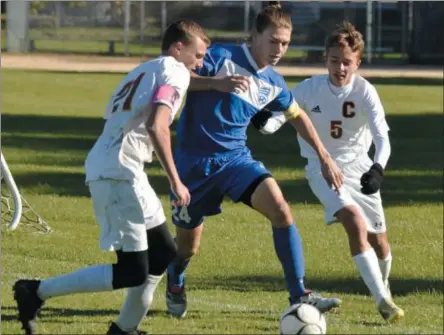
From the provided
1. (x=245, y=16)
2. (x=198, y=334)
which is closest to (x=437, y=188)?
(x=198, y=334)

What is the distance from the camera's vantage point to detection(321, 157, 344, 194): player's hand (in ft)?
26.9

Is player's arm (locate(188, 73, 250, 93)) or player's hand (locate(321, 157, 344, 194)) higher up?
player's arm (locate(188, 73, 250, 93))

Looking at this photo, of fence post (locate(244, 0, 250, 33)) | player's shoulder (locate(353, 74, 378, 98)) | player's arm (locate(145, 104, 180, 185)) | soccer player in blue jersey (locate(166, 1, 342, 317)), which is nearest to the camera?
player's arm (locate(145, 104, 180, 185))

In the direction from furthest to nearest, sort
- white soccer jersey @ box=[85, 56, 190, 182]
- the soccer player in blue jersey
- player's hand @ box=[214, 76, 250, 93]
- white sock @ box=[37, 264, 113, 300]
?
the soccer player in blue jersey < player's hand @ box=[214, 76, 250, 93] < white sock @ box=[37, 264, 113, 300] < white soccer jersey @ box=[85, 56, 190, 182]

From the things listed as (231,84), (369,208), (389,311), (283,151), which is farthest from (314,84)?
(283,151)

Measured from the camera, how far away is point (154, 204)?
7.12 metres

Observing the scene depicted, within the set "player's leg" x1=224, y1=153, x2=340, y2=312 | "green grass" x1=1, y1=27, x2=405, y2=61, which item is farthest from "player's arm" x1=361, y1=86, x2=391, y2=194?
"green grass" x1=1, y1=27, x2=405, y2=61

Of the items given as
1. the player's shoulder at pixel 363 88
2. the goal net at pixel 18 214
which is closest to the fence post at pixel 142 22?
the goal net at pixel 18 214

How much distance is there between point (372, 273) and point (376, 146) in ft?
2.90

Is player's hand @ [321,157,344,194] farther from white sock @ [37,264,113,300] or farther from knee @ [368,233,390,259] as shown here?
white sock @ [37,264,113,300]

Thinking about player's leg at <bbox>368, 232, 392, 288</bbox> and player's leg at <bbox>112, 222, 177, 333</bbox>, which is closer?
player's leg at <bbox>112, 222, 177, 333</bbox>

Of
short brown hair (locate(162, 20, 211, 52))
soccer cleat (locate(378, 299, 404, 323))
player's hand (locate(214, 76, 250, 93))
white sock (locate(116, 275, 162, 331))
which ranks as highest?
A: short brown hair (locate(162, 20, 211, 52))

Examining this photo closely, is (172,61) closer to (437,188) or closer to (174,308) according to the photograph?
(174,308)

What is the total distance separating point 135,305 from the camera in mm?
7207
